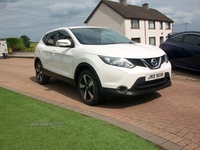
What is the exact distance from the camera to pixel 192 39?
24.2ft

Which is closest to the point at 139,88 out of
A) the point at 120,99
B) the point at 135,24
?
the point at 120,99

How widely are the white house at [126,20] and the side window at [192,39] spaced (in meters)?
23.4

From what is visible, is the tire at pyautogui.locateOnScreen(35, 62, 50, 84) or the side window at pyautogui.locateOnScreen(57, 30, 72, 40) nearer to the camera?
the side window at pyautogui.locateOnScreen(57, 30, 72, 40)

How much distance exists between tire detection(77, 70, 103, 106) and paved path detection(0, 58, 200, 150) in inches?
6.0

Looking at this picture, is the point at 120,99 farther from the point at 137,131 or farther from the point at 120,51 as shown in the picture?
the point at 137,131

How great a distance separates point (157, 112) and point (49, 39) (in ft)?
13.5

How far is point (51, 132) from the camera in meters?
3.36

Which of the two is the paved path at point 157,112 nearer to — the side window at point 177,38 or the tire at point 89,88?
the tire at point 89,88

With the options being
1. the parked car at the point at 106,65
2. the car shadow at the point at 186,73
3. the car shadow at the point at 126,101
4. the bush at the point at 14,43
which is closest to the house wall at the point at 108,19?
the bush at the point at 14,43

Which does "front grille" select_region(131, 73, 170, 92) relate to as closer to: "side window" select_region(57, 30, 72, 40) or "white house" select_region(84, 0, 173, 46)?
"side window" select_region(57, 30, 72, 40)

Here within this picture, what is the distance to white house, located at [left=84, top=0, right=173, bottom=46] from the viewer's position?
1212 inches

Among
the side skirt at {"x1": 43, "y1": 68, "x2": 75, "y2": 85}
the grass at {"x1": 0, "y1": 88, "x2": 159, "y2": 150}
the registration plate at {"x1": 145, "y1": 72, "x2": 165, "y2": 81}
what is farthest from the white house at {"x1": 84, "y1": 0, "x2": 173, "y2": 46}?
the grass at {"x1": 0, "y1": 88, "x2": 159, "y2": 150}

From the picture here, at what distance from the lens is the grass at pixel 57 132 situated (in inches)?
115

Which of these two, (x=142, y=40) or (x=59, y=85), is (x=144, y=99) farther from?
(x=142, y=40)
